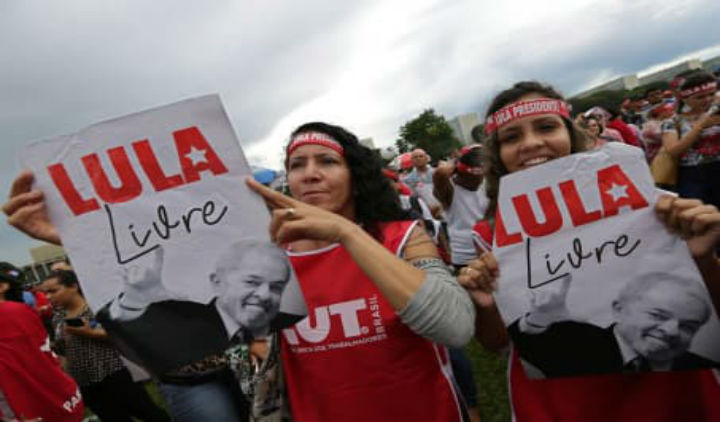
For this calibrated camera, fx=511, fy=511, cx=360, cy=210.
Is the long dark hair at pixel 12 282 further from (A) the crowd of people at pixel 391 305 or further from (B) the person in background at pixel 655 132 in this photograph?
(B) the person in background at pixel 655 132

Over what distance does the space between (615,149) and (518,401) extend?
867 millimetres

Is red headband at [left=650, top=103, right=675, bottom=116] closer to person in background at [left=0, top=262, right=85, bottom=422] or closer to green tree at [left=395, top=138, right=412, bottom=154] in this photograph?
person in background at [left=0, top=262, right=85, bottom=422]

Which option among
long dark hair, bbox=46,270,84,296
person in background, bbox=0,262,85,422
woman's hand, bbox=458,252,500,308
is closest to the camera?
woman's hand, bbox=458,252,500,308

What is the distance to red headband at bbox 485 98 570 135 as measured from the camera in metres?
1.80

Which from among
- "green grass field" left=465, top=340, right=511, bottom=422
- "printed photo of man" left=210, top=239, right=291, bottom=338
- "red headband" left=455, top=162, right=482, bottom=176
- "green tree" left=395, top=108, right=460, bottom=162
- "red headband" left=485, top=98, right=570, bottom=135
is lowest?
"green grass field" left=465, top=340, right=511, bottom=422

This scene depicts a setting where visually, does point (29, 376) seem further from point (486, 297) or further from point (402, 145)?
point (402, 145)

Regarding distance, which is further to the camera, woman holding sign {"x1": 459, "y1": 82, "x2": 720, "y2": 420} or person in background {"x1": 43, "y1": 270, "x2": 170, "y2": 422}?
person in background {"x1": 43, "y1": 270, "x2": 170, "y2": 422}

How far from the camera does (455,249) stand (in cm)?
464

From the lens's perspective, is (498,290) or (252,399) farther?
(252,399)

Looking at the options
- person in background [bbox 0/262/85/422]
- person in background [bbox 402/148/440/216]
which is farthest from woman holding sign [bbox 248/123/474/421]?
person in background [bbox 402/148/440/216]

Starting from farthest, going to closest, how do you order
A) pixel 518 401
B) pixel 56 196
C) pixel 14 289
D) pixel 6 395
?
pixel 14 289
pixel 6 395
pixel 518 401
pixel 56 196

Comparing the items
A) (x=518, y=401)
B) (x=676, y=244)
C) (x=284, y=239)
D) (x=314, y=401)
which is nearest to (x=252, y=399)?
(x=314, y=401)

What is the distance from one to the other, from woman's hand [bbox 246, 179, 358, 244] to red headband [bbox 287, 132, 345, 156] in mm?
539

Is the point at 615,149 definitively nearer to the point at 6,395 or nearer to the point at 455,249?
the point at 455,249
